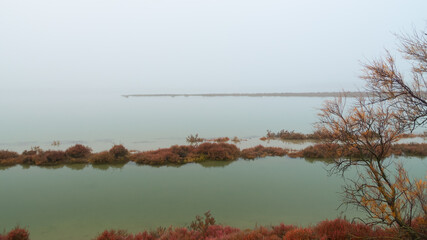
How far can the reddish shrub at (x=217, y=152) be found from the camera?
46.2 feet

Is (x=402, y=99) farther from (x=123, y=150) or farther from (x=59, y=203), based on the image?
(x=123, y=150)

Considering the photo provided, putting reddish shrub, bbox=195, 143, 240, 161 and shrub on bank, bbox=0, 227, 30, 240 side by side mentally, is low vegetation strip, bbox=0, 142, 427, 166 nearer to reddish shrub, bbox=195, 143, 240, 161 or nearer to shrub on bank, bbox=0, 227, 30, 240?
reddish shrub, bbox=195, 143, 240, 161

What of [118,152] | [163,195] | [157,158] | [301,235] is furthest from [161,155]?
[301,235]

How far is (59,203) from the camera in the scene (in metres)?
8.75

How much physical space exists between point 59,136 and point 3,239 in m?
17.0

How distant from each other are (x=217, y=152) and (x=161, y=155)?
10.4ft

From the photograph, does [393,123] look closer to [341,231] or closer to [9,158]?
[341,231]

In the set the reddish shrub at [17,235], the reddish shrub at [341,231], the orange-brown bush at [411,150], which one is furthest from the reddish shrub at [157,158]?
the orange-brown bush at [411,150]

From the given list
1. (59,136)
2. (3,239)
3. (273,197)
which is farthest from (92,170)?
(59,136)

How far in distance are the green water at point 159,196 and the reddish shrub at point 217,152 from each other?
2.34 feet

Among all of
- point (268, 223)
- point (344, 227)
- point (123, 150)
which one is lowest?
point (268, 223)

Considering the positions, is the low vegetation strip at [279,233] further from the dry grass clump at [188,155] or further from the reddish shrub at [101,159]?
the reddish shrub at [101,159]

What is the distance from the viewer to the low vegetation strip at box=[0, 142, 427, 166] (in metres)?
13.5

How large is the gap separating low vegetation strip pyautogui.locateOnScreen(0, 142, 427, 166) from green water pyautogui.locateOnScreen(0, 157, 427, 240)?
770 millimetres
